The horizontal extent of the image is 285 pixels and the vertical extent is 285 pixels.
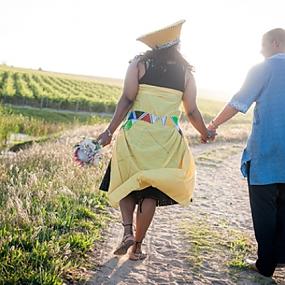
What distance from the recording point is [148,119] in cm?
443

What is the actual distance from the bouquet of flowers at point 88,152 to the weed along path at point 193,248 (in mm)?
806

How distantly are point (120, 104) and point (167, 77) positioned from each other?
18.5 inches

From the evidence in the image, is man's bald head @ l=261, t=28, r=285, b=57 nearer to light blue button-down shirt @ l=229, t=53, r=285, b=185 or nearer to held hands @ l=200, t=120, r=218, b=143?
light blue button-down shirt @ l=229, t=53, r=285, b=185

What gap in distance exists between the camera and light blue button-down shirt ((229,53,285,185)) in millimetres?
4234

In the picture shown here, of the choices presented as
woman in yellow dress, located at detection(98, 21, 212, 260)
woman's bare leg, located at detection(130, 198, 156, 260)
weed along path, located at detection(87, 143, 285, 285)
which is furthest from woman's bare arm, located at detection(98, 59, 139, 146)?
weed along path, located at detection(87, 143, 285, 285)

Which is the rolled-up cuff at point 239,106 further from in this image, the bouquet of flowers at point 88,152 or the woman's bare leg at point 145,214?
the bouquet of flowers at point 88,152

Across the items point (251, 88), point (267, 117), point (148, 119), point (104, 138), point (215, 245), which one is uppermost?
point (251, 88)

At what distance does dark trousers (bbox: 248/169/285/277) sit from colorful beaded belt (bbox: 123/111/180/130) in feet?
2.80

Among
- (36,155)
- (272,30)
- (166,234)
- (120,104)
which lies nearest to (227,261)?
(166,234)

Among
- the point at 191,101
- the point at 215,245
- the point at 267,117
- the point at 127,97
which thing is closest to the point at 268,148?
the point at 267,117

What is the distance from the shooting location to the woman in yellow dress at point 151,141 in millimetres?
4348

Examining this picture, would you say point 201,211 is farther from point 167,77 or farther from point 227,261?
point 167,77

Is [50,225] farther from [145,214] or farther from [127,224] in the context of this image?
[145,214]

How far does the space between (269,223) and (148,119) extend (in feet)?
4.32
